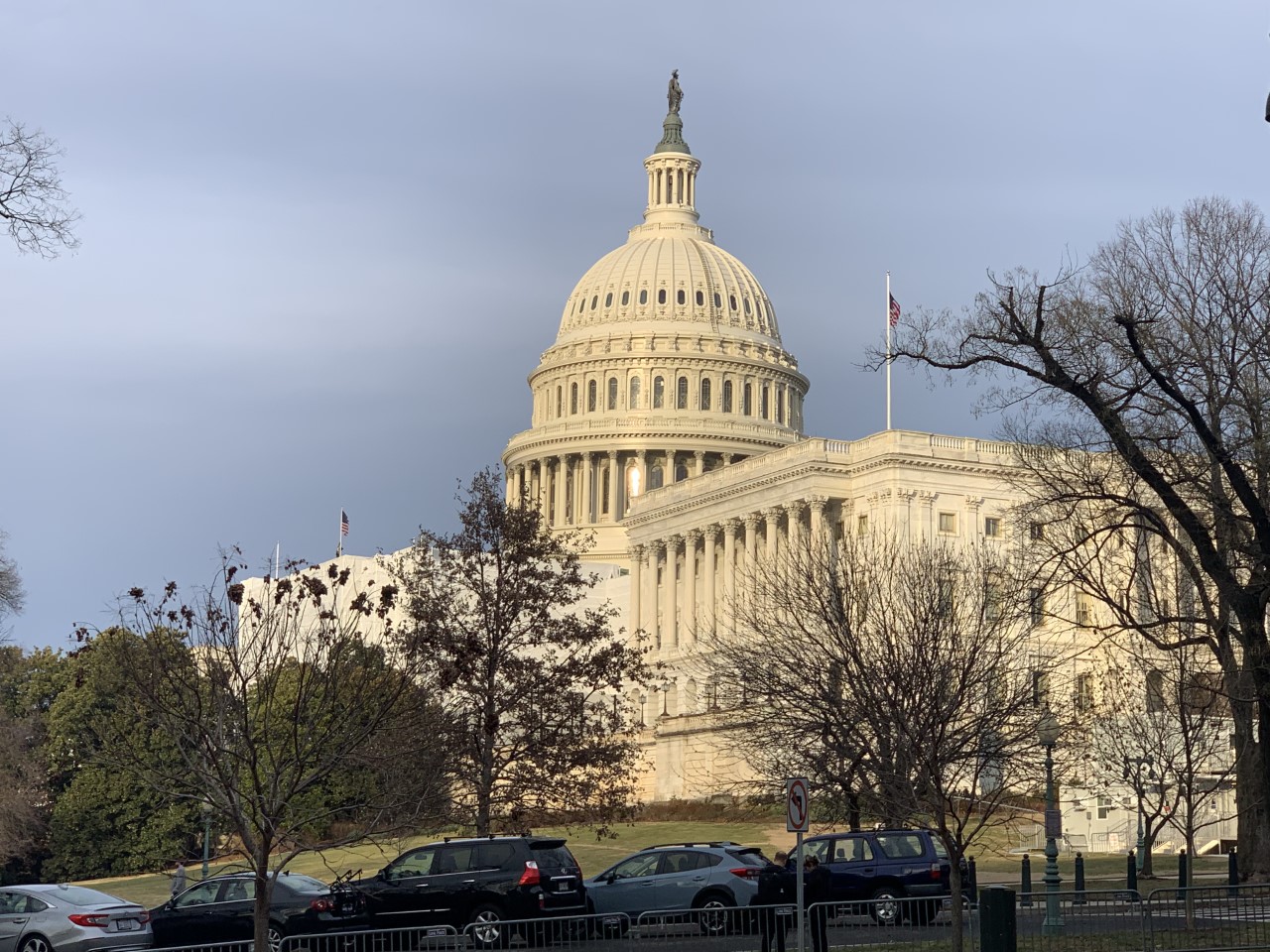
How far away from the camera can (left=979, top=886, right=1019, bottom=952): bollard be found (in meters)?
20.1

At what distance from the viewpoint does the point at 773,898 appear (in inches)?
1372

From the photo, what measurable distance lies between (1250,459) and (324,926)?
18.0 metres

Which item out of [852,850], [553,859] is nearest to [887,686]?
[852,850]

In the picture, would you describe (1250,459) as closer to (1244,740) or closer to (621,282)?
(1244,740)

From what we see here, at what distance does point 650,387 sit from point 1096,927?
5355 inches

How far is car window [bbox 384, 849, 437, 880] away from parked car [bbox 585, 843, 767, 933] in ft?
10.5

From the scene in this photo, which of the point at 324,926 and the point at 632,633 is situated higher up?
the point at 632,633

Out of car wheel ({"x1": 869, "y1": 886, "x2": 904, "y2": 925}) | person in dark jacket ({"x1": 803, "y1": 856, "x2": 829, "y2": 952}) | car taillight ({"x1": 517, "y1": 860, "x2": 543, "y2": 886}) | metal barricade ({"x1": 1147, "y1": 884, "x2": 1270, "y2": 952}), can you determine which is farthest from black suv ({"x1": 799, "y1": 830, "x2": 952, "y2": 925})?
metal barricade ({"x1": 1147, "y1": 884, "x2": 1270, "y2": 952})

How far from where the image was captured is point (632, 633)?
126 meters

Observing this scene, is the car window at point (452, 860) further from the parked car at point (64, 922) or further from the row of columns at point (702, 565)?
the row of columns at point (702, 565)

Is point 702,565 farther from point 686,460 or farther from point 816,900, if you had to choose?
point 816,900

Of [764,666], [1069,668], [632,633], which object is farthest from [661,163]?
[764,666]

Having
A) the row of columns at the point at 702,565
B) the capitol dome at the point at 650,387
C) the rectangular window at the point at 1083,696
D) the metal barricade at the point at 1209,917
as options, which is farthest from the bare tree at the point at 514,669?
the capitol dome at the point at 650,387

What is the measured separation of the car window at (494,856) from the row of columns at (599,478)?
12216 cm
